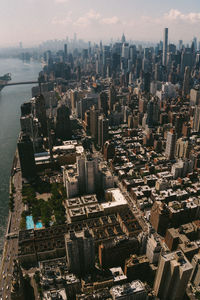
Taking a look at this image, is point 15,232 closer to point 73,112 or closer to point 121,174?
point 121,174

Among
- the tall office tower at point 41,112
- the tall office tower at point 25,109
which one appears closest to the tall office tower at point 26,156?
the tall office tower at point 41,112

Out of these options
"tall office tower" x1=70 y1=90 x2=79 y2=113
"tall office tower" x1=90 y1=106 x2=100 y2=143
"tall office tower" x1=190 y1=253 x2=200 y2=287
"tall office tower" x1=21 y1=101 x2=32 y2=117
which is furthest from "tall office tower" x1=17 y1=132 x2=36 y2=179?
"tall office tower" x1=70 y1=90 x2=79 y2=113

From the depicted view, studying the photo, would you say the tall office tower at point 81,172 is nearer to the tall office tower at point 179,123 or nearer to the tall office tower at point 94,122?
the tall office tower at point 94,122

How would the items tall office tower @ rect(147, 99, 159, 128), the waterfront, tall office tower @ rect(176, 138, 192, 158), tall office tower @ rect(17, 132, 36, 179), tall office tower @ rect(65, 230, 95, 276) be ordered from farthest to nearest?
tall office tower @ rect(147, 99, 159, 128) → tall office tower @ rect(176, 138, 192, 158) → tall office tower @ rect(17, 132, 36, 179) → the waterfront → tall office tower @ rect(65, 230, 95, 276)

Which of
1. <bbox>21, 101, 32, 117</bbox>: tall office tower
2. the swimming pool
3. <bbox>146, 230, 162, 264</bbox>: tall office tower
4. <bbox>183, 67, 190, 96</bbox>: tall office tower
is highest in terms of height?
<bbox>183, 67, 190, 96</bbox>: tall office tower

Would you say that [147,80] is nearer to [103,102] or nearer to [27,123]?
[103,102]

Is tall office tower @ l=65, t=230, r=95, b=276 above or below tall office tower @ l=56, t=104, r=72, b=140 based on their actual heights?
below

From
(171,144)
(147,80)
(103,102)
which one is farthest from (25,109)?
(147,80)

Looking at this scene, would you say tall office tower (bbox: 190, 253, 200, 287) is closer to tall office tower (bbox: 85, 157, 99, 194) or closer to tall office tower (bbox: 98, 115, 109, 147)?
tall office tower (bbox: 85, 157, 99, 194)
